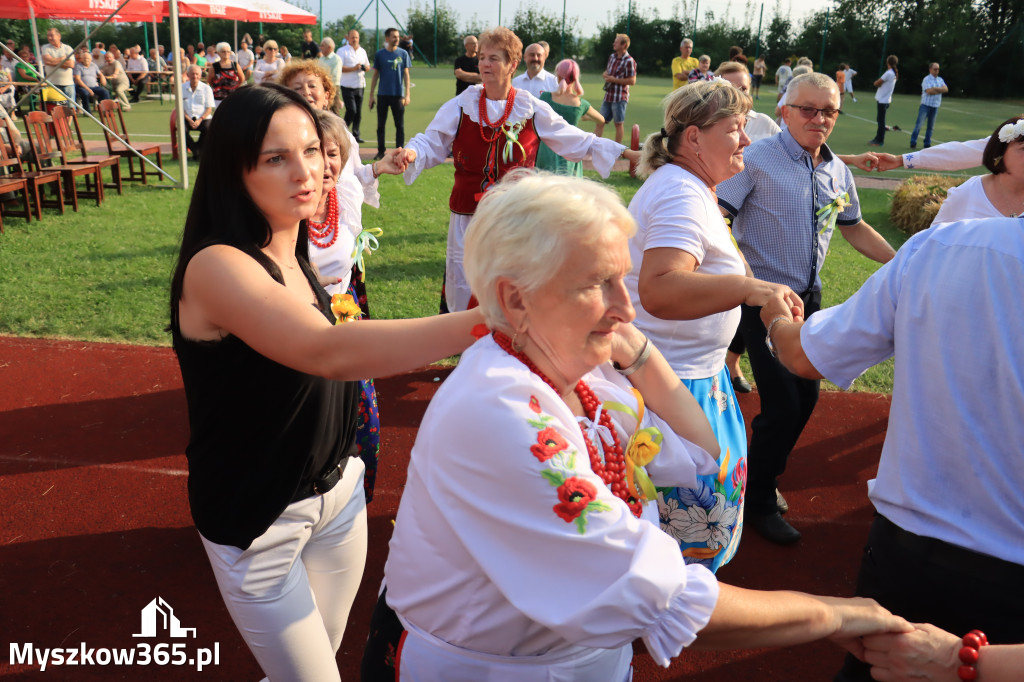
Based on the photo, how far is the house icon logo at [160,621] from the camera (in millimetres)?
3484

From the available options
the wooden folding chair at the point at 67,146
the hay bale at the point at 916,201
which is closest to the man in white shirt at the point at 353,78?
the wooden folding chair at the point at 67,146

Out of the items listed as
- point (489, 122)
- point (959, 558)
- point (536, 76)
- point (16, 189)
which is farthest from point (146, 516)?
point (536, 76)

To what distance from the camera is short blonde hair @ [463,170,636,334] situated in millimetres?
1603

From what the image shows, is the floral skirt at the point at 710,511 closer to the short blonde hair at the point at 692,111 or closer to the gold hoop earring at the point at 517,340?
the short blonde hair at the point at 692,111

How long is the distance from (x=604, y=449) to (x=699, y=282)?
118 centimetres

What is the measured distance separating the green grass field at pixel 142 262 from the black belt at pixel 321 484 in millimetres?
2208

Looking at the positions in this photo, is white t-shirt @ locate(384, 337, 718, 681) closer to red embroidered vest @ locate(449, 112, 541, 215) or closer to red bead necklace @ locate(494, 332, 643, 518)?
red bead necklace @ locate(494, 332, 643, 518)

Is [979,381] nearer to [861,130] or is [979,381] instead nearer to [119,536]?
[119,536]

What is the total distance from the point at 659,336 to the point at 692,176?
636mm

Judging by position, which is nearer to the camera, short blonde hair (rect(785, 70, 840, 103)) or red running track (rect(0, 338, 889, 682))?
red running track (rect(0, 338, 889, 682))

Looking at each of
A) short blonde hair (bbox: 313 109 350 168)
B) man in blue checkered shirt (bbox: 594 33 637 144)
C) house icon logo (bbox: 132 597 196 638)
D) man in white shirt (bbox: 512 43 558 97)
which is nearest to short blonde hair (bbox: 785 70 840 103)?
short blonde hair (bbox: 313 109 350 168)

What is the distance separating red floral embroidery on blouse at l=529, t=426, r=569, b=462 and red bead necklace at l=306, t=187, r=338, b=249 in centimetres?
243

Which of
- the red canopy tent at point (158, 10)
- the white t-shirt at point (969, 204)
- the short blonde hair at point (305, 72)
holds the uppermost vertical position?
the red canopy tent at point (158, 10)

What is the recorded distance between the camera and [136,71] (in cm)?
2927
